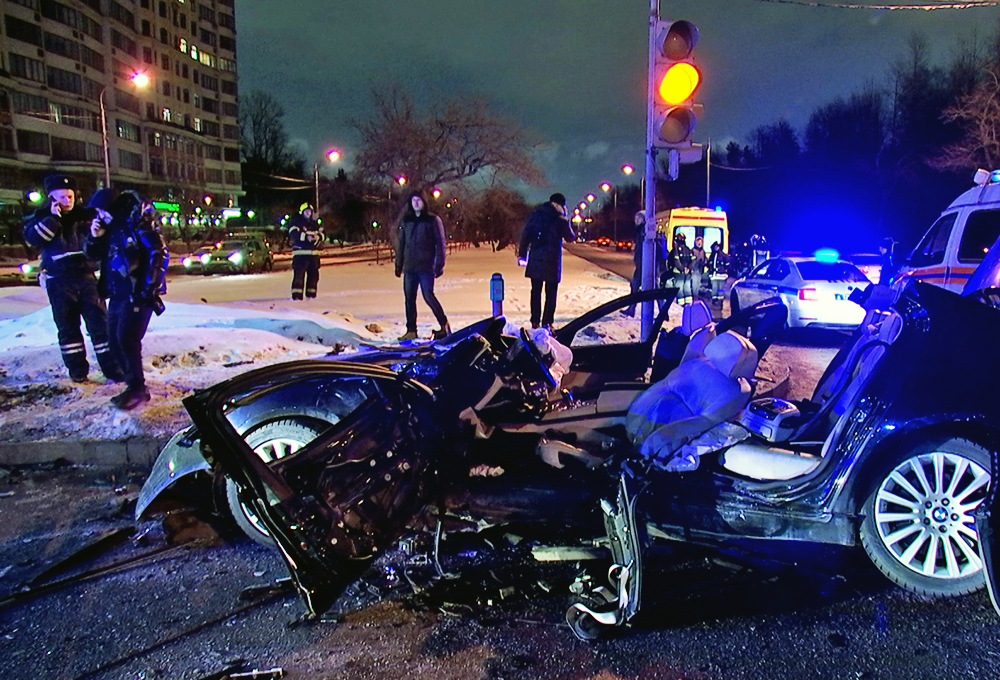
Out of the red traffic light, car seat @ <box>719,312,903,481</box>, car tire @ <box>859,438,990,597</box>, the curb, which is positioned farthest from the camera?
the red traffic light

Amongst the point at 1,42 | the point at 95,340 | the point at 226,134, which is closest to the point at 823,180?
the point at 95,340

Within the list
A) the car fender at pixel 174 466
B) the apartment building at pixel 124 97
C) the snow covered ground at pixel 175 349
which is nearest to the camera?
the car fender at pixel 174 466

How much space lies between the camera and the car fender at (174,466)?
3660mm

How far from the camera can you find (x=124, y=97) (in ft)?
235

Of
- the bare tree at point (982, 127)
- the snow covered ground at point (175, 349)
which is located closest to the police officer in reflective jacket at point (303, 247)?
the snow covered ground at point (175, 349)

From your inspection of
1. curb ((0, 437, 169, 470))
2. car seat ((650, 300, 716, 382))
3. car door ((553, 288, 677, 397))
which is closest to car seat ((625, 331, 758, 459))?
car seat ((650, 300, 716, 382))

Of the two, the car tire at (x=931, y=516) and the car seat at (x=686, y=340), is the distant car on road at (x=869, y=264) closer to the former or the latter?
the car seat at (x=686, y=340)

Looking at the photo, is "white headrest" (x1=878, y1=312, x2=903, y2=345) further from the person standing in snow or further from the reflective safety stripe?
the person standing in snow

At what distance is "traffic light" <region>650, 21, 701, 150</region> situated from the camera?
693cm

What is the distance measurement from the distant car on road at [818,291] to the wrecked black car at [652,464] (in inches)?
281

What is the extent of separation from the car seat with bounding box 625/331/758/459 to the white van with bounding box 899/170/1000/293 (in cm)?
546

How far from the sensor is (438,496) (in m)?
3.35

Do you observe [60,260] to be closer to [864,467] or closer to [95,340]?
[95,340]

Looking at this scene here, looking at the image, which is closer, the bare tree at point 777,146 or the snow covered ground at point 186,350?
the snow covered ground at point 186,350
